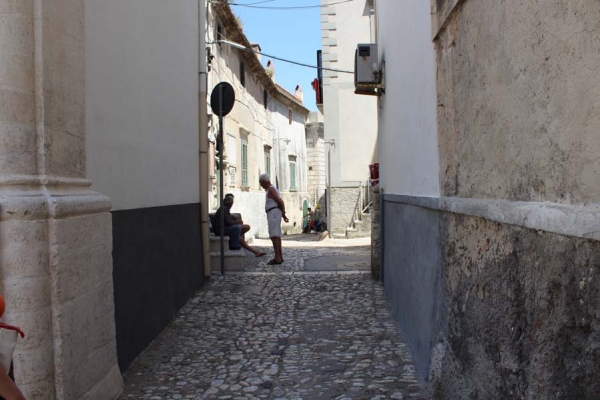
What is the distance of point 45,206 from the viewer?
3.02 m

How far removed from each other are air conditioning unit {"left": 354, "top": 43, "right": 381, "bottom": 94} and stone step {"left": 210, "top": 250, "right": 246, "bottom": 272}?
3.21 m

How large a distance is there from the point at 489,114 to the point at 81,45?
251 cm

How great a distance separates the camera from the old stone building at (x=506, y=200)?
171cm

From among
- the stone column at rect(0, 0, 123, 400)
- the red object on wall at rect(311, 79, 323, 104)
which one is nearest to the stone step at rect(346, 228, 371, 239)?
the red object on wall at rect(311, 79, 323, 104)

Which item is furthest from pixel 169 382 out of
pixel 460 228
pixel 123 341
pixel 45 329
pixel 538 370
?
pixel 538 370

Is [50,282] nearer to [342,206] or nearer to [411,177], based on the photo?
[411,177]

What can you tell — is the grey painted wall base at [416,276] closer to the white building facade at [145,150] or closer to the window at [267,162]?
the white building facade at [145,150]

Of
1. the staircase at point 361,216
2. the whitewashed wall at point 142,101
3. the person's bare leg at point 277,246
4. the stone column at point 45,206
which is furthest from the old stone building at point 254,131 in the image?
the stone column at point 45,206

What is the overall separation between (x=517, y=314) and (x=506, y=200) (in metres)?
0.52

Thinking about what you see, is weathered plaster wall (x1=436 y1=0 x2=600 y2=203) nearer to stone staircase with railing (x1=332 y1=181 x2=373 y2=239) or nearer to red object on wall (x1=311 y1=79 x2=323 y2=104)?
stone staircase with railing (x1=332 y1=181 x2=373 y2=239)

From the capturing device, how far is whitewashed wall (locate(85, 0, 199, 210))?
158 inches

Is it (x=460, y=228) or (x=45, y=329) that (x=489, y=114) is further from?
(x=45, y=329)

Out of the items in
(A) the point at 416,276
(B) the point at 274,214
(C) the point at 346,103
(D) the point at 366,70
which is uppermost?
(C) the point at 346,103

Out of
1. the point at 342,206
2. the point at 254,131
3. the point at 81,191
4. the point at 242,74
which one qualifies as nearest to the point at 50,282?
the point at 81,191
